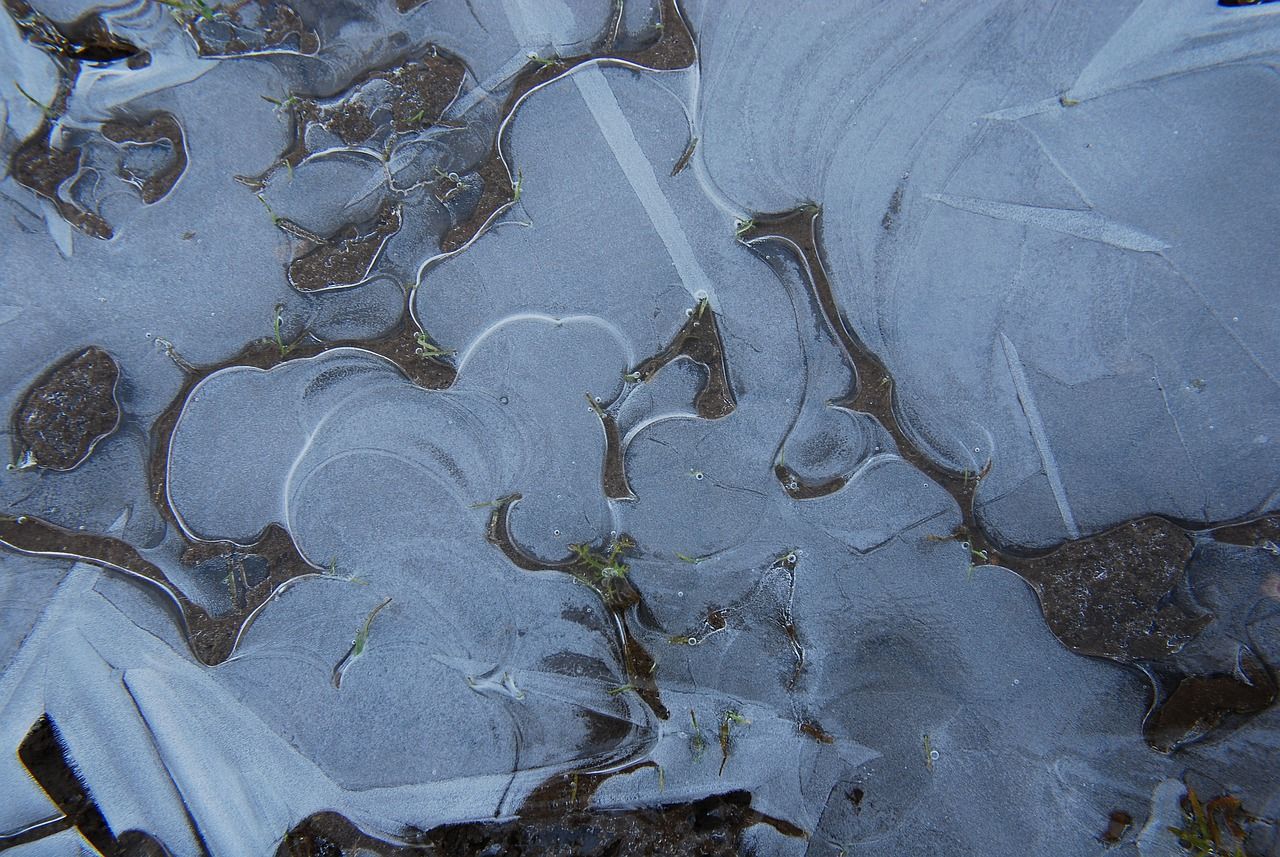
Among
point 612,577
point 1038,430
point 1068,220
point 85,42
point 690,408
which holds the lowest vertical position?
point 1038,430

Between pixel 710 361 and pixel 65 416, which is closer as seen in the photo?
pixel 65 416

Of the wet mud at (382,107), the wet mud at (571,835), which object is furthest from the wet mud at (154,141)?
the wet mud at (571,835)

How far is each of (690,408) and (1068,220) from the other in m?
2.09

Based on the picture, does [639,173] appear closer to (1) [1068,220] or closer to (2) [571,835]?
(1) [1068,220]

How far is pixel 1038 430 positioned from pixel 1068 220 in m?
1.05

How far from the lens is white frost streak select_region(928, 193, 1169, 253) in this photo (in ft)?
10.3

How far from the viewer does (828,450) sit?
3.19 metres

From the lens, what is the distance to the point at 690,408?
126 inches

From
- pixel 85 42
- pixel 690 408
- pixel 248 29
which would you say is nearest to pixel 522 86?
pixel 248 29

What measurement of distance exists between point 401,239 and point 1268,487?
445cm

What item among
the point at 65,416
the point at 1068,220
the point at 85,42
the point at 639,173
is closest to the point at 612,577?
the point at 639,173

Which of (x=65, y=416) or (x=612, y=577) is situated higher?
(x=65, y=416)

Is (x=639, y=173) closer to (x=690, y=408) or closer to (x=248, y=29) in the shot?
(x=690, y=408)

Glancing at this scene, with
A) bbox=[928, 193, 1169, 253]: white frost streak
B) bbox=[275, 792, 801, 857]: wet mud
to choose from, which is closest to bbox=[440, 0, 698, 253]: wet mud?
bbox=[928, 193, 1169, 253]: white frost streak
